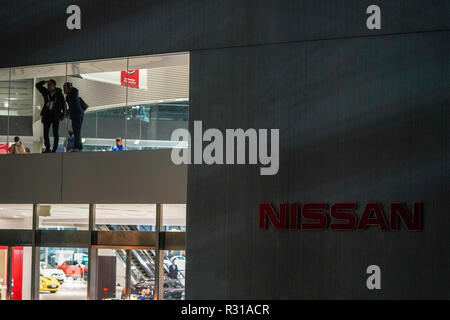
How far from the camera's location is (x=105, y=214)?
13438 millimetres

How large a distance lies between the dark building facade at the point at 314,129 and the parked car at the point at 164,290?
0.79 m

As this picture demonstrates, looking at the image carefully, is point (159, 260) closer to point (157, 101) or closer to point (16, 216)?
point (157, 101)

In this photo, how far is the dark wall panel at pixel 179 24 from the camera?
10.9m

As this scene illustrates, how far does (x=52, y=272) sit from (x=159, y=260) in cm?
240

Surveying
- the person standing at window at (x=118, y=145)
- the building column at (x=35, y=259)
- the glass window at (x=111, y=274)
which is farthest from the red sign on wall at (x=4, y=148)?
the glass window at (x=111, y=274)

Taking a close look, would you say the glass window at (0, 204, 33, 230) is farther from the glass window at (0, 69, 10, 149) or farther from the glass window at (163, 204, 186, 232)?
the glass window at (163, 204, 186, 232)

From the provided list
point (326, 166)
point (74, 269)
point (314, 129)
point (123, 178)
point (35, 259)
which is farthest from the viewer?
point (35, 259)

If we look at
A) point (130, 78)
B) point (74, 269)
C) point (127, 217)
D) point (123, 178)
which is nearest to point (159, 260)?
point (127, 217)

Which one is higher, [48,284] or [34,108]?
[34,108]

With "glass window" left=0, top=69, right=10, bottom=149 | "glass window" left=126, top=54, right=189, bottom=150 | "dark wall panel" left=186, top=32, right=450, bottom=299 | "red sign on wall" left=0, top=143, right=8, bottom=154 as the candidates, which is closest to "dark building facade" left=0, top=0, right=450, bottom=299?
"dark wall panel" left=186, top=32, right=450, bottom=299

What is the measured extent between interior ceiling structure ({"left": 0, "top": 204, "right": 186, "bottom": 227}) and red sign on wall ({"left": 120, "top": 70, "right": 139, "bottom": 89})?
7.68 ft

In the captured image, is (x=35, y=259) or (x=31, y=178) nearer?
(x=31, y=178)
